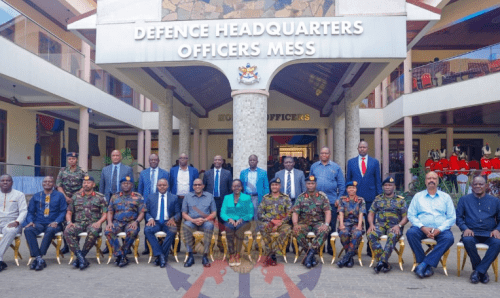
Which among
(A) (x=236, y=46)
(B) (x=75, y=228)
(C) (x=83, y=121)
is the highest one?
(A) (x=236, y=46)

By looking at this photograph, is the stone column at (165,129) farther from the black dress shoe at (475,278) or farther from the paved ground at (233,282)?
the black dress shoe at (475,278)

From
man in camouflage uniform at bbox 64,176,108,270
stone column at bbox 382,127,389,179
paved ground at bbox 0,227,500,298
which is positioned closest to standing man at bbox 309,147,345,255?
paved ground at bbox 0,227,500,298

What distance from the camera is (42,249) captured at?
625 cm

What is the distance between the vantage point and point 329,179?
6.92 metres

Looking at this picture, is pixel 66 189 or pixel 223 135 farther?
pixel 223 135

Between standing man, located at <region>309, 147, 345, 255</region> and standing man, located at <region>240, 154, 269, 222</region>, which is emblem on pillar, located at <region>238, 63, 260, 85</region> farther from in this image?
standing man, located at <region>309, 147, 345, 255</region>

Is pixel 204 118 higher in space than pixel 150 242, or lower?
higher

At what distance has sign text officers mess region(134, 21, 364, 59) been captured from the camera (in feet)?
27.5

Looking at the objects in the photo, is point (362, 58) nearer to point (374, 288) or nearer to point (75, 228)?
point (374, 288)

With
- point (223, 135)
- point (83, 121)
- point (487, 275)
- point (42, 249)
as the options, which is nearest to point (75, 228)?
point (42, 249)

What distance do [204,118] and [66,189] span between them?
1212 centimetres

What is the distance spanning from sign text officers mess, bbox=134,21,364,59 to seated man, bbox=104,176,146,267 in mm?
3230

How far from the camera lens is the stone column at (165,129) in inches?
507

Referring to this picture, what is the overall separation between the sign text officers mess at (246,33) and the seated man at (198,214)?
314 centimetres
